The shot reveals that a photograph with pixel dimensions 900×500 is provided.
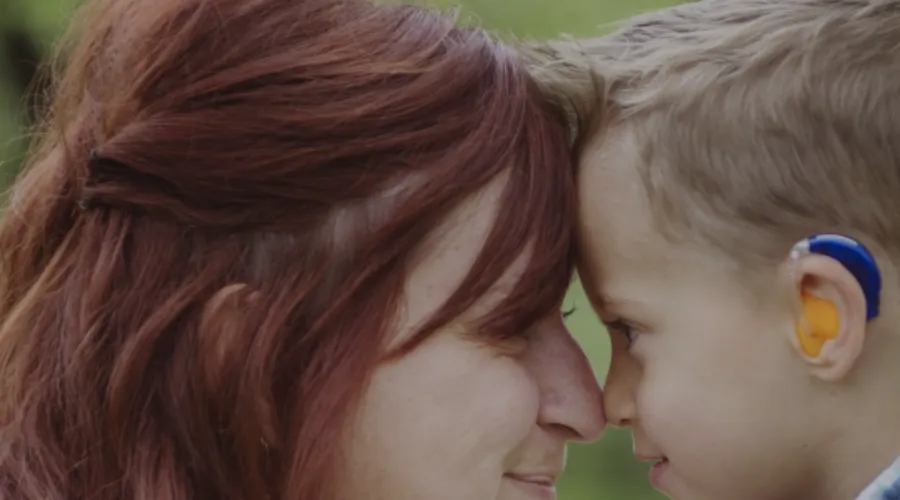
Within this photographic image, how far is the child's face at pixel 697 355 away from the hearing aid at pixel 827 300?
0.06 feet

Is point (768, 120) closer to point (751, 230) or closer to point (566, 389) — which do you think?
point (751, 230)

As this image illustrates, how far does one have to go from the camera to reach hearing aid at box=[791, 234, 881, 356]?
1.08m

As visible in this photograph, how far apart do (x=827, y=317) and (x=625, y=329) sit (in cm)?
20

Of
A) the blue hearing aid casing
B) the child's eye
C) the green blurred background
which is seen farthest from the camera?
the green blurred background

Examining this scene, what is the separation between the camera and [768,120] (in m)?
1.11

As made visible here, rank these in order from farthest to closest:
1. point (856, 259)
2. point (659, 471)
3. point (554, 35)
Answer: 1. point (554, 35)
2. point (659, 471)
3. point (856, 259)

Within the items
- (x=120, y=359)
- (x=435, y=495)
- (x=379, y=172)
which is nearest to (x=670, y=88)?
(x=379, y=172)

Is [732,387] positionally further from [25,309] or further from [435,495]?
[25,309]

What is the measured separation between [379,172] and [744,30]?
12.8 inches

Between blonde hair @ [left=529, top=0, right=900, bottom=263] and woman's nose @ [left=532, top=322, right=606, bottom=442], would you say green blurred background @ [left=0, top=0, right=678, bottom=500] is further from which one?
blonde hair @ [left=529, top=0, right=900, bottom=263]

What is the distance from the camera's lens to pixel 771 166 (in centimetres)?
111

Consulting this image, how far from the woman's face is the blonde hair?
0.14 meters

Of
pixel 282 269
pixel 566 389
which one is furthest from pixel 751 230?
pixel 282 269

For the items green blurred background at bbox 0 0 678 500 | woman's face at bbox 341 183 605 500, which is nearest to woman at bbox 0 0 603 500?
woman's face at bbox 341 183 605 500
